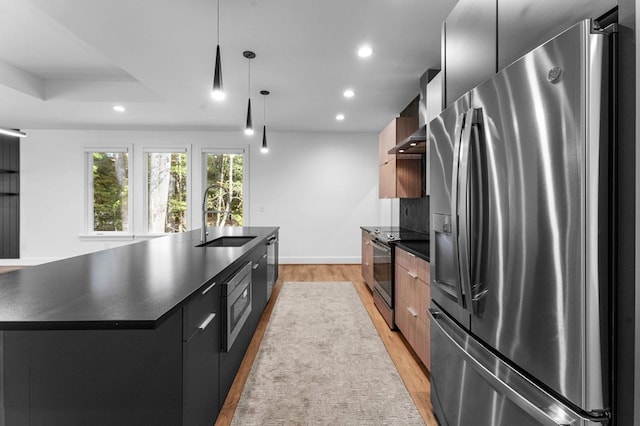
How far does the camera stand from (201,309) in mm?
1401

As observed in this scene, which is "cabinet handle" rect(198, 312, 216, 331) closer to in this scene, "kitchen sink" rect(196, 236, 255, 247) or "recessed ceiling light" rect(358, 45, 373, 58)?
"kitchen sink" rect(196, 236, 255, 247)

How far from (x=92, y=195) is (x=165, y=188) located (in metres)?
1.51

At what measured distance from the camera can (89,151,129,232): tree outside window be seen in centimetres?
630

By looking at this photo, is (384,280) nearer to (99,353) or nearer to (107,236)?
(99,353)

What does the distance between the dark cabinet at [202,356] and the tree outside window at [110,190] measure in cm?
584

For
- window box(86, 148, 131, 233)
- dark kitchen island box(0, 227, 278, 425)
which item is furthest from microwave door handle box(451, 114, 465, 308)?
window box(86, 148, 131, 233)

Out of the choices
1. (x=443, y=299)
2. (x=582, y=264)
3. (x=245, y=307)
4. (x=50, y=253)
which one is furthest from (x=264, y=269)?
(x=50, y=253)

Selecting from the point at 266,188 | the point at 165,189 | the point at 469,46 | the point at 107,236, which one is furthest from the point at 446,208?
the point at 107,236

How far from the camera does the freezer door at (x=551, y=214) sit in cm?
79

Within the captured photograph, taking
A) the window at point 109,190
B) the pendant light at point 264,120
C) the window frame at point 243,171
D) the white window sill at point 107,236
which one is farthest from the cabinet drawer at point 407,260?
the window at point 109,190

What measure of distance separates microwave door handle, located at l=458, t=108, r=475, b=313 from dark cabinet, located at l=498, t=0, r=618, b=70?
0.81ft

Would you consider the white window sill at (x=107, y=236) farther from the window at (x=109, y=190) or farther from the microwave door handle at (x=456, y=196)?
the microwave door handle at (x=456, y=196)

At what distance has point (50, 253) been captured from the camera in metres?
6.22

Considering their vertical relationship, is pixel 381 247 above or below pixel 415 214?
below
